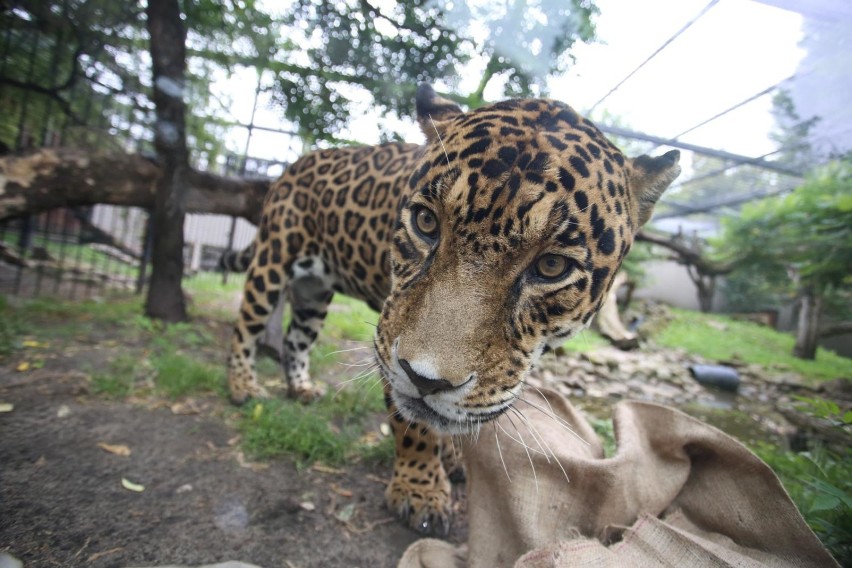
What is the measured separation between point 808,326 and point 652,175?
12.3ft

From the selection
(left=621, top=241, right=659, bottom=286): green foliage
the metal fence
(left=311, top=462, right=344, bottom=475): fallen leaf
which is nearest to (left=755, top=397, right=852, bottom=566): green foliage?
(left=311, top=462, right=344, bottom=475): fallen leaf

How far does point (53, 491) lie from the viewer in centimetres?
186

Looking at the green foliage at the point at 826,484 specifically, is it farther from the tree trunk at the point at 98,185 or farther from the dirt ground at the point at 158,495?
the tree trunk at the point at 98,185

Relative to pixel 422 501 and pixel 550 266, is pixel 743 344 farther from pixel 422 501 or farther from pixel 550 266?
pixel 550 266

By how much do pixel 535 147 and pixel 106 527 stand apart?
2.24m

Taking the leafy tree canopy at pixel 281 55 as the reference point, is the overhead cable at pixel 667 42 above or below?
below

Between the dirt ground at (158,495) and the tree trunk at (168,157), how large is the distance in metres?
2.32

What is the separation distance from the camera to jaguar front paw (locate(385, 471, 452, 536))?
2.24 meters

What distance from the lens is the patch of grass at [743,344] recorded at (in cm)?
367

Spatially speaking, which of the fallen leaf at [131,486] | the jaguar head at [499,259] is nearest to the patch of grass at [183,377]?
the fallen leaf at [131,486]

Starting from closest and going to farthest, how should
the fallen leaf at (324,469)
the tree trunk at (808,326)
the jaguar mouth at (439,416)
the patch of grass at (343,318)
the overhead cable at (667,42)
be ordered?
the jaguar mouth at (439,416), the overhead cable at (667,42), the fallen leaf at (324,469), the tree trunk at (808,326), the patch of grass at (343,318)

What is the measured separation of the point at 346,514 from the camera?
2.27m

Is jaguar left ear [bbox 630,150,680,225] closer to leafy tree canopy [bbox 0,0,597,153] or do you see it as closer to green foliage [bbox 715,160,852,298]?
leafy tree canopy [bbox 0,0,597,153]

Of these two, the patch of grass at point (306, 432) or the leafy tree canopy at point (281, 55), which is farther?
the patch of grass at point (306, 432)
